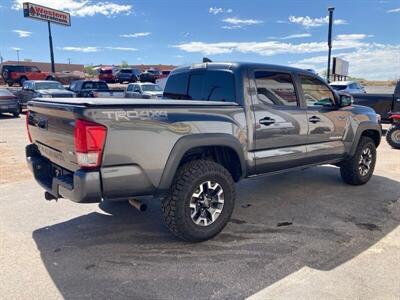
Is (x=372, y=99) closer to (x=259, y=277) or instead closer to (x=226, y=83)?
(x=226, y=83)

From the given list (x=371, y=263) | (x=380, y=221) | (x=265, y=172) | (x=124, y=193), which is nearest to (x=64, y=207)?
(x=124, y=193)

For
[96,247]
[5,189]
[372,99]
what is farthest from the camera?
[372,99]

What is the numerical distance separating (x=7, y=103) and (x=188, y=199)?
15.9 m

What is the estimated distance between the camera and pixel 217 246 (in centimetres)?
379

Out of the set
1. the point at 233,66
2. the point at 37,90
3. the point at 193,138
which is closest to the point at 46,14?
the point at 37,90

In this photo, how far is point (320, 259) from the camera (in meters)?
3.49

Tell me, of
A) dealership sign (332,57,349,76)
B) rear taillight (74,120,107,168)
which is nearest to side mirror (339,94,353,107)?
rear taillight (74,120,107,168)

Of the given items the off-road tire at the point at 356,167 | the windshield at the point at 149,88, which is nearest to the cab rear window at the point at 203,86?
the off-road tire at the point at 356,167

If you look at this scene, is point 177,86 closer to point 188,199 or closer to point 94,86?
point 188,199

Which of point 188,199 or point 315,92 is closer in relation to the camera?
point 188,199

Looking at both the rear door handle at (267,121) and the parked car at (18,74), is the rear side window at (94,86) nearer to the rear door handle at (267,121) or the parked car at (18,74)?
the parked car at (18,74)

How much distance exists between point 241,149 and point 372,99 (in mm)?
9545

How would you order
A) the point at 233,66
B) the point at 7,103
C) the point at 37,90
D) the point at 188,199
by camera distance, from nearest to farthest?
the point at 188,199
the point at 233,66
the point at 7,103
the point at 37,90

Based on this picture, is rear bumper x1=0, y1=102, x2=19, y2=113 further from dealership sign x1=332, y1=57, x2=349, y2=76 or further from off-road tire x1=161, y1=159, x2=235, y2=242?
dealership sign x1=332, y1=57, x2=349, y2=76
